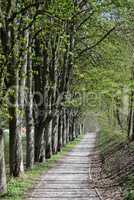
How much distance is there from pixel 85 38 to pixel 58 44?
3.20 meters

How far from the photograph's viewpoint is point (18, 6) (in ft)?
59.0

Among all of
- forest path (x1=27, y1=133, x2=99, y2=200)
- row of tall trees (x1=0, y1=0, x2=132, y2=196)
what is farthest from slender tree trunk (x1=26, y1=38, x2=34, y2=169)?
forest path (x1=27, y1=133, x2=99, y2=200)

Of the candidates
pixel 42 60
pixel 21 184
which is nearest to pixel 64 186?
pixel 21 184

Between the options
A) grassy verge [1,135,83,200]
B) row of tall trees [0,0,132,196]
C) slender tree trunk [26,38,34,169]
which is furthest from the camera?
slender tree trunk [26,38,34,169]

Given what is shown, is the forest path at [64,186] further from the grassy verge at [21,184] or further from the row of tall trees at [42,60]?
the row of tall trees at [42,60]

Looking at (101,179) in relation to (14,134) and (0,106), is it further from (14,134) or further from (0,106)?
(0,106)

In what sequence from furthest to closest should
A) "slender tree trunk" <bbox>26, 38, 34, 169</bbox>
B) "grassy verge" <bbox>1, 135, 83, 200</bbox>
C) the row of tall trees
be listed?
1. "slender tree trunk" <bbox>26, 38, 34, 169</bbox>
2. the row of tall trees
3. "grassy verge" <bbox>1, 135, 83, 200</bbox>

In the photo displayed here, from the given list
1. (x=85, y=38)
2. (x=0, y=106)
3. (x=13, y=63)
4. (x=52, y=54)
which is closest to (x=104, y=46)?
(x=85, y=38)

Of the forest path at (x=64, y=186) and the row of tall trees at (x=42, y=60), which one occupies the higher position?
the row of tall trees at (x=42, y=60)

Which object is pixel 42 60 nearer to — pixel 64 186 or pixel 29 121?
pixel 29 121

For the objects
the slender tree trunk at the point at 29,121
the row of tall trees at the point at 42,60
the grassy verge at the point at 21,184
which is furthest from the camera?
the slender tree trunk at the point at 29,121

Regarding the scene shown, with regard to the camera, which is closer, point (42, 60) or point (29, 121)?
point (29, 121)

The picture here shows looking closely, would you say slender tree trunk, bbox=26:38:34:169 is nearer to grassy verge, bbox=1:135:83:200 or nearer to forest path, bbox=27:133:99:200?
grassy verge, bbox=1:135:83:200

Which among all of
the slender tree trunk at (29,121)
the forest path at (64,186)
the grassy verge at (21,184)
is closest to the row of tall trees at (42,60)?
the slender tree trunk at (29,121)
